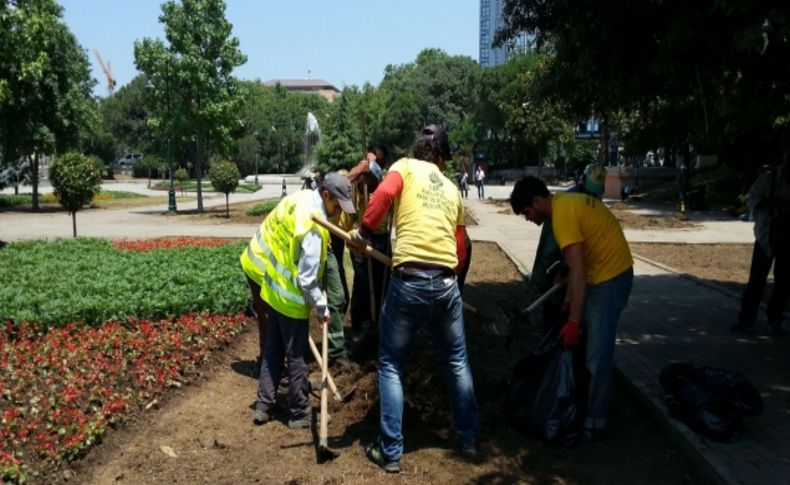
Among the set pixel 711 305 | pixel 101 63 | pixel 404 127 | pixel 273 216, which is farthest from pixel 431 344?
pixel 101 63

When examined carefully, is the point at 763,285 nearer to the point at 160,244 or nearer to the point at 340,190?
the point at 340,190

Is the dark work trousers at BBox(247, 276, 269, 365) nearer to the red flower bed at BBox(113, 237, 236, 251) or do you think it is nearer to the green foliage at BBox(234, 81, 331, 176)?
the red flower bed at BBox(113, 237, 236, 251)

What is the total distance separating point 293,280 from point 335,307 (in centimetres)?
149

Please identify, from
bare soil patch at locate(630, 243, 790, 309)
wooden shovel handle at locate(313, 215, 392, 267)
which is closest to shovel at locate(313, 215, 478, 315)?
wooden shovel handle at locate(313, 215, 392, 267)

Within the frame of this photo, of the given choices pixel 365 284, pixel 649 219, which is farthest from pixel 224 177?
pixel 365 284

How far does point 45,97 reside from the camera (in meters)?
27.4

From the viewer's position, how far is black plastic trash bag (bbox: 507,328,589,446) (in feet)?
15.1

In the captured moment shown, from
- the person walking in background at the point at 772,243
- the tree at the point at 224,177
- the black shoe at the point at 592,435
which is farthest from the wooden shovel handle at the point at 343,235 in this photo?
the tree at the point at 224,177

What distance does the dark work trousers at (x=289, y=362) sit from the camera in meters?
5.05

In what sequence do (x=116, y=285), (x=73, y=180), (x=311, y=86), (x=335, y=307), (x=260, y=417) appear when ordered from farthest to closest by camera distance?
(x=311, y=86), (x=73, y=180), (x=116, y=285), (x=335, y=307), (x=260, y=417)

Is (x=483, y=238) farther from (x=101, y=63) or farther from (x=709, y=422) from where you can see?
(x=101, y=63)

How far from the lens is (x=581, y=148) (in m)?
53.2

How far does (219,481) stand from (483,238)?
44.3 feet

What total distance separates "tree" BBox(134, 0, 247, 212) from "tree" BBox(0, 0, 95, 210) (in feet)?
11.6
